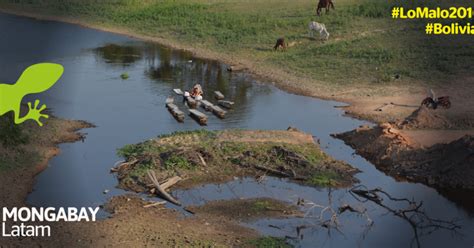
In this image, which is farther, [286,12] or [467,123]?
[286,12]

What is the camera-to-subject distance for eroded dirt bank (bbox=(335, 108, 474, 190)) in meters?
13.8

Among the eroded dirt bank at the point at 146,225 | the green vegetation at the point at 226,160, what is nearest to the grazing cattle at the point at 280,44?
the green vegetation at the point at 226,160

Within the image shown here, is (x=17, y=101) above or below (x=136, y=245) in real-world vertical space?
above

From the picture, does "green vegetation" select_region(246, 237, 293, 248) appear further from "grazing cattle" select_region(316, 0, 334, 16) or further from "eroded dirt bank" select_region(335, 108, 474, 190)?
"grazing cattle" select_region(316, 0, 334, 16)

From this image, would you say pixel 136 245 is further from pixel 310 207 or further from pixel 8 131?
pixel 8 131

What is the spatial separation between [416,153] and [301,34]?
39.8 feet

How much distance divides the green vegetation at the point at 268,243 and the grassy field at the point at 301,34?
35.1ft

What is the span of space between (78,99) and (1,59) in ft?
18.2

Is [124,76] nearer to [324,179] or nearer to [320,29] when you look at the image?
[320,29]

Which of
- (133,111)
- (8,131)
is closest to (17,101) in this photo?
(8,131)

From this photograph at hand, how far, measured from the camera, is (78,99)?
19172 mm

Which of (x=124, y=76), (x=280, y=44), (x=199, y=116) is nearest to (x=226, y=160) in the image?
(x=199, y=116)

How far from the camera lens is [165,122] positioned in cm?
1714

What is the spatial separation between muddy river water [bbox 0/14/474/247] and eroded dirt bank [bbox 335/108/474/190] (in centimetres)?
28
